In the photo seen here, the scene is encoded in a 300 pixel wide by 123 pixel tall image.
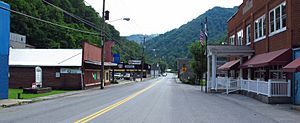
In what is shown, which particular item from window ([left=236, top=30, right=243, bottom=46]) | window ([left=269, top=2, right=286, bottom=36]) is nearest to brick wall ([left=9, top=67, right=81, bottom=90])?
window ([left=236, top=30, right=243, bottom=46])

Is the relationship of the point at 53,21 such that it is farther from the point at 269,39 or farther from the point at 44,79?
the point at 269,39

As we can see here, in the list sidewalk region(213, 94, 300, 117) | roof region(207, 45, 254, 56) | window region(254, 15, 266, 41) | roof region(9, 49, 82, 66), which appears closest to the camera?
sidewalk region(213, 94, 300, 117)

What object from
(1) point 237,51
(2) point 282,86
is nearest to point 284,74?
(2) point 282,86

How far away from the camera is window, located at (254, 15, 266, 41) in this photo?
27.5m

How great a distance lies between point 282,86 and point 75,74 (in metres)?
23.5

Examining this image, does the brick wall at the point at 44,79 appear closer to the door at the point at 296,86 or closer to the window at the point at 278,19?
the window at the point at 278,19

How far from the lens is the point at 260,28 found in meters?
28.9

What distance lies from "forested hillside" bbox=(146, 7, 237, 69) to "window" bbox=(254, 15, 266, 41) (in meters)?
56.8

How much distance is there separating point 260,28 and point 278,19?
497 centimetres

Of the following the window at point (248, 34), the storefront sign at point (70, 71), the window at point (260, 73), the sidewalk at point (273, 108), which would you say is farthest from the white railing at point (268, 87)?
the storefront sign at point (70, 71)

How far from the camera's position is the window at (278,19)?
22866 millimetres

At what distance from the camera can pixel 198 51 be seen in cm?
6162

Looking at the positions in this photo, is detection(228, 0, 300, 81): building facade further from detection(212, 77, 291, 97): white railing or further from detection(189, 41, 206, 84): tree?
detection(189, 41, 206, 84): tree

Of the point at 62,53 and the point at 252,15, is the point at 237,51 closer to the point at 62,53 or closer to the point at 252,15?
the point at 252,15
